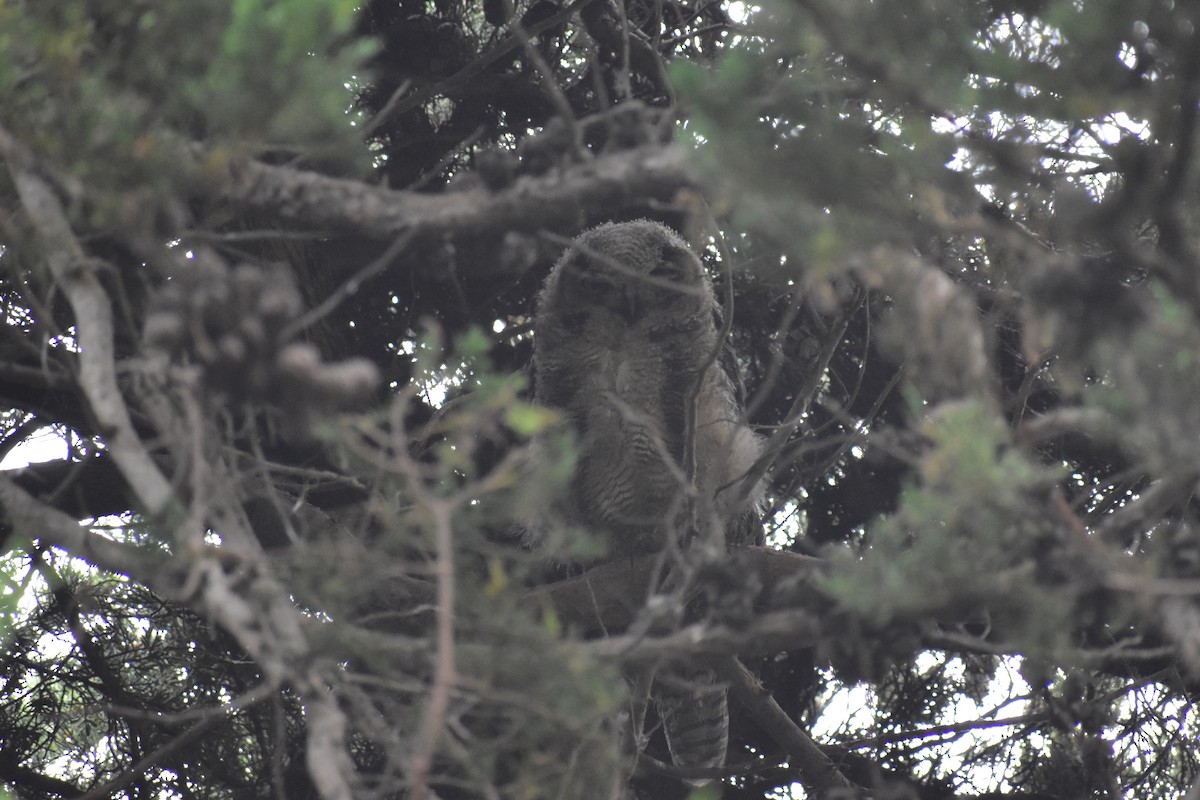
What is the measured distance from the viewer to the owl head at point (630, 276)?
15.3 ft

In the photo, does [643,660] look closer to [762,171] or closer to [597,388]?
[762,171]

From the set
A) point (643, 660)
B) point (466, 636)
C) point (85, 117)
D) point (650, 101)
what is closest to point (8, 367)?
point (85, 117)

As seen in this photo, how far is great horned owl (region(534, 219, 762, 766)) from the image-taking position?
4441 mm

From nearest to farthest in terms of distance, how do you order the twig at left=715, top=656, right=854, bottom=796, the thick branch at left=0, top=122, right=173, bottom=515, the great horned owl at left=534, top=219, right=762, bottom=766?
the thick branch at left=0, top=122, right=173, bottom=515
the twig at left=715, top=656, right=854, bottom=796
the great horned owl at left=534, top=219, right=762, bottom=766

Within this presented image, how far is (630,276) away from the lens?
15.0 ft

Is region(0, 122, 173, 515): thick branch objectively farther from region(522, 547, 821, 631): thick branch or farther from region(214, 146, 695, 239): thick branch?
region(522, 547, 821, 631): thick branch

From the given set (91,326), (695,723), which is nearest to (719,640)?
(91,326)

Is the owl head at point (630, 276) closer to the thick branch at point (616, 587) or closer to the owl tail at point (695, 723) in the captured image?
the thick branch at point (616, 587)

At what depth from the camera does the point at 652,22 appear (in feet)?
15.6

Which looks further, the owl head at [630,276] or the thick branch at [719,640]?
the owl head at [630,276]

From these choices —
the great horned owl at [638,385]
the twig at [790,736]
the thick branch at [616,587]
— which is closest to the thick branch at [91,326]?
the thick branch at [616,587]

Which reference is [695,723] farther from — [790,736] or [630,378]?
[630,378]

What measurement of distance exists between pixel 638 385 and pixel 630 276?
0.43m

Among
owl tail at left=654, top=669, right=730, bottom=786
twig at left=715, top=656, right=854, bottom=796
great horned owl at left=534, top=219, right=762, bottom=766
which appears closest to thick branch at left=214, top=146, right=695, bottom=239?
twig at left=715, top=656, right=854, bottom=796
